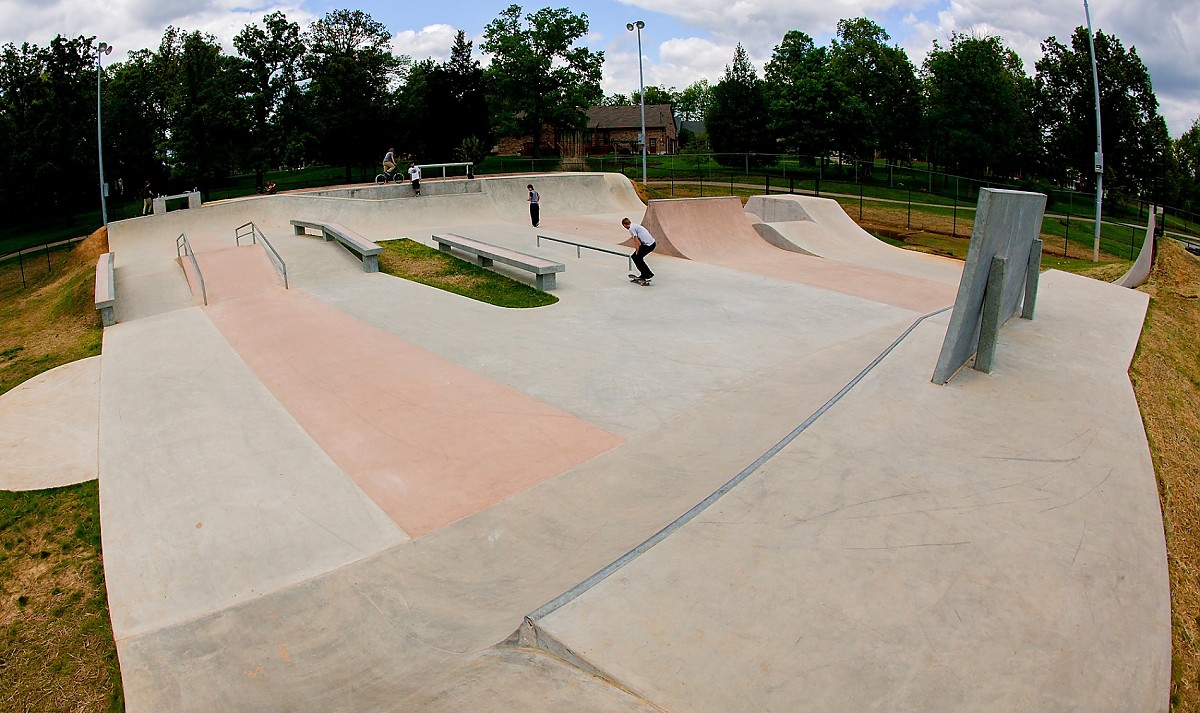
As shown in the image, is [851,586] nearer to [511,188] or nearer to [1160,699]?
[1160,699]

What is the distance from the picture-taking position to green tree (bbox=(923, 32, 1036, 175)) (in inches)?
1779

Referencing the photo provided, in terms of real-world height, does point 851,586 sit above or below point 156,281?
below

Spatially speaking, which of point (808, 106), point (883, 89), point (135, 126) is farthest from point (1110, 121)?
point (135, 126)

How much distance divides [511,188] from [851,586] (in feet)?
76.6

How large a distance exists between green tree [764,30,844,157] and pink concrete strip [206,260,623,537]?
4095 cm

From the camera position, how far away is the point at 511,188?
83.7 ft

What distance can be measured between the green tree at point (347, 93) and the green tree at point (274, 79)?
123cm

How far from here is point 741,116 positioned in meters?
48.2

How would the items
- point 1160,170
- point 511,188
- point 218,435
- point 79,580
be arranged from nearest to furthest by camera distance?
point 79,580 → point 218,435 → point 511,188 → point 1160,170

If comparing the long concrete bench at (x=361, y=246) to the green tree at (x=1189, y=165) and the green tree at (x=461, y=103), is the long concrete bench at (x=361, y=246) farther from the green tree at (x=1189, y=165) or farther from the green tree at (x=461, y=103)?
the green tree at (x=1189, y=165)

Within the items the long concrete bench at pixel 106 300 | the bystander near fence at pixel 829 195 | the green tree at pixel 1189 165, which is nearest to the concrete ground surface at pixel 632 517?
the long concrete bench at pixel 106 300

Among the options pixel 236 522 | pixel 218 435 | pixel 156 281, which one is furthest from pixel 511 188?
pixel 236 522

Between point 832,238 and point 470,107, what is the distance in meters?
32.4

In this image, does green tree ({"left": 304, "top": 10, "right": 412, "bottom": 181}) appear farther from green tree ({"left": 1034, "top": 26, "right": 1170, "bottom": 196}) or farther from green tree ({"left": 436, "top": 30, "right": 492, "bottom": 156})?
green tree ({"left": 1034, "top": 26, "right": 1170, "bottom": 196})
